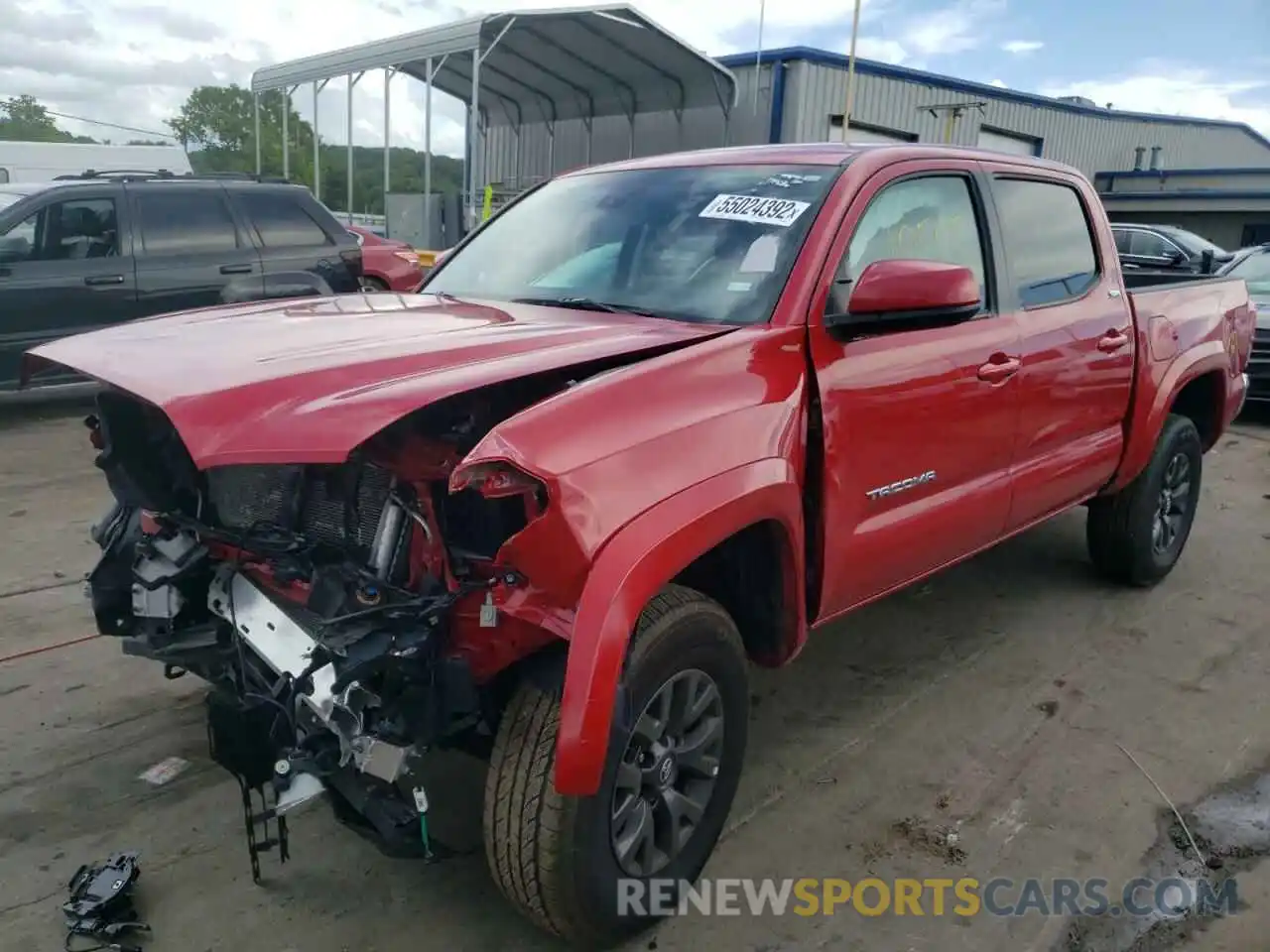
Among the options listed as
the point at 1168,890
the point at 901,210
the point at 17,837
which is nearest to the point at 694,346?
the point at 901,210

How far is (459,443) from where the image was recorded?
225 centimetres

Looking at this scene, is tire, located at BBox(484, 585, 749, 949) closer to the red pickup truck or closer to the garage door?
the red pickup truck

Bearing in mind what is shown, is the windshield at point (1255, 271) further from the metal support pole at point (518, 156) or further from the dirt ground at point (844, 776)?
the metal support pole at point (518, 156)

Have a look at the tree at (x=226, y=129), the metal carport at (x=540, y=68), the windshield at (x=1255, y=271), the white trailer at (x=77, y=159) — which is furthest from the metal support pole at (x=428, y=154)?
the tree at (x=226, y=129)

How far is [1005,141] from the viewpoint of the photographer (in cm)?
2633

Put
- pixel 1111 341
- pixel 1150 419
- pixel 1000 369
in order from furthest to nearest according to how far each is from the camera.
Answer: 1. pixel 1150 419
2. pixel 1111 341
3. pixel 1000 369

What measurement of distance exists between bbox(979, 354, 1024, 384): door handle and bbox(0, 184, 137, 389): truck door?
6.93 m

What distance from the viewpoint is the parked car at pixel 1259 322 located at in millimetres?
9484

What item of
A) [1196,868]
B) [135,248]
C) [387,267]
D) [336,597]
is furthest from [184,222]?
[1196,868]

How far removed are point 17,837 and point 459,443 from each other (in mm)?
1811

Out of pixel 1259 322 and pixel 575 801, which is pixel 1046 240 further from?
pixel 1259 322

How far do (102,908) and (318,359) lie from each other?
1.44 metres

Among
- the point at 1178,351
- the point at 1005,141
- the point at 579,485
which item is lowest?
the point at 579,485

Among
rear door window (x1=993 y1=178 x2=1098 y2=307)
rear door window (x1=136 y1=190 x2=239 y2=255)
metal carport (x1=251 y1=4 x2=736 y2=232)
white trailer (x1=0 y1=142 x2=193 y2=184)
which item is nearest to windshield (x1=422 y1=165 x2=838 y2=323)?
rear door window (x1=993 y1=178 x2=1098 y2=307)
